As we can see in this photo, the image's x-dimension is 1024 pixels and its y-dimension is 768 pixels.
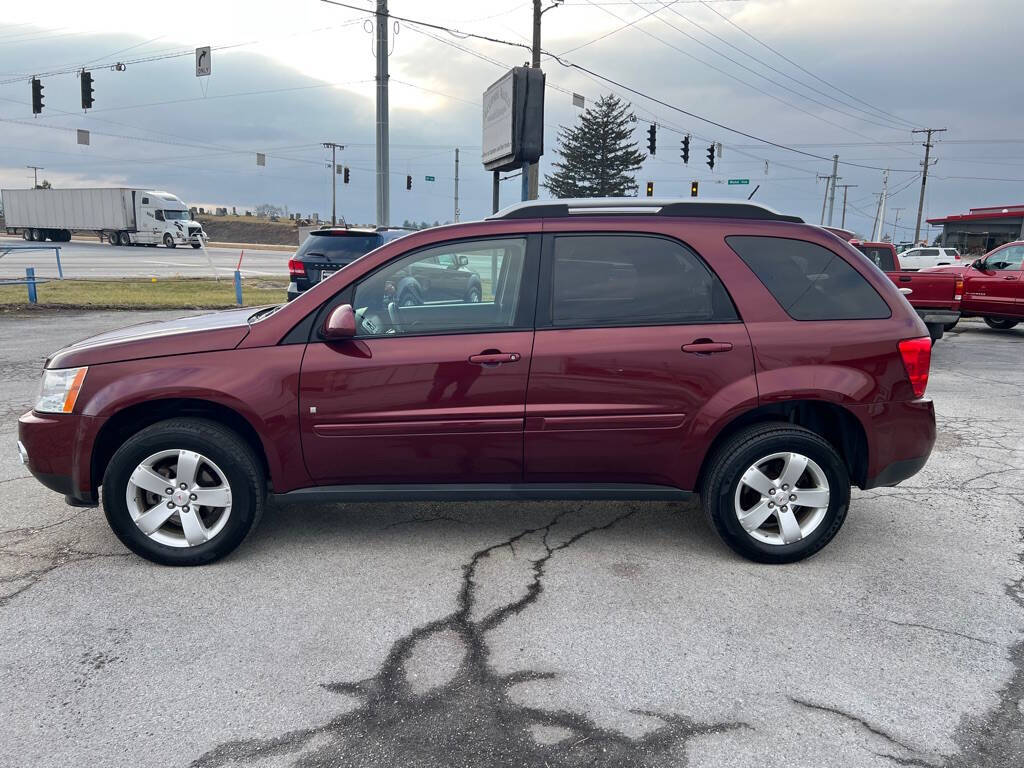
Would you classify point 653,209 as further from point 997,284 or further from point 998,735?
point 997,284

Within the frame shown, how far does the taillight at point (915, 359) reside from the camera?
3.87m

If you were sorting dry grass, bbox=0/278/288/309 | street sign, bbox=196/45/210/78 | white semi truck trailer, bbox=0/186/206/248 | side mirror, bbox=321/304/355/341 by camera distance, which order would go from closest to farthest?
side mirror, bbox=321/304/355/341 < dry grass, bbox=0/278/288/309 < street sign, bbox=196/45/210/78 < white semi truck trailer, bbox=0/186/206/248

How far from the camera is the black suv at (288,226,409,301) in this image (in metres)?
11.7

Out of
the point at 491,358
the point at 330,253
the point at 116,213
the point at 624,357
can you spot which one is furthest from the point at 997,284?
the point at 116,213

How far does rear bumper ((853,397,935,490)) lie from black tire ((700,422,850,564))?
21 cm

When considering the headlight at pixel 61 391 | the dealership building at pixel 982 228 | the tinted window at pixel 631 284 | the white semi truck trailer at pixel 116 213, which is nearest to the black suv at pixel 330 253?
the headlight at pixel 61 391

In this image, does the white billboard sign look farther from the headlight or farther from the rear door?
the headlight

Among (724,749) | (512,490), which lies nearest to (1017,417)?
(512,490)

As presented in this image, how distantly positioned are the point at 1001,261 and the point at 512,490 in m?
14.7

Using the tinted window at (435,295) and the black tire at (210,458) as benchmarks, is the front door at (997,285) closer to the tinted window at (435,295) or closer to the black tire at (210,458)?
the tinted window at (435,295)

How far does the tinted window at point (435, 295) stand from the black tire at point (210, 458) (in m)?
0.86

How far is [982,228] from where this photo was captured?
39625 millimetres

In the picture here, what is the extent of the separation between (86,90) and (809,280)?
2944 centimetres

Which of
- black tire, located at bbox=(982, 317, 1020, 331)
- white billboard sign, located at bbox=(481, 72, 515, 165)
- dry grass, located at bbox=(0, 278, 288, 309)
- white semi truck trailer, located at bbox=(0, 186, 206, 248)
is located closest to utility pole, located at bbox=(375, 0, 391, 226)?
white billboard sign, located at bbox=(481, 72, 515, 165)
